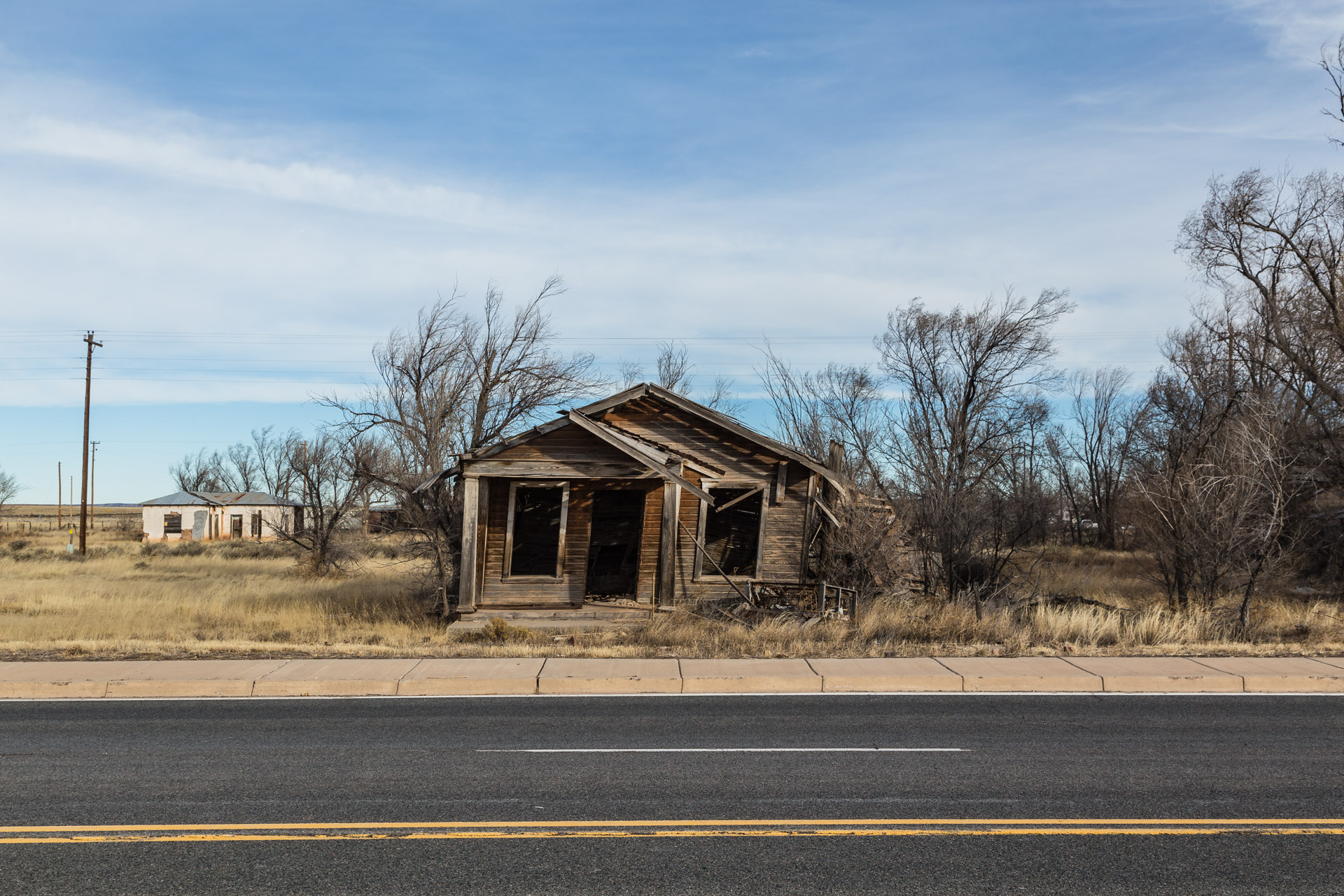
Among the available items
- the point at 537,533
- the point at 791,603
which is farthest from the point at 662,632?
the point at 537,533

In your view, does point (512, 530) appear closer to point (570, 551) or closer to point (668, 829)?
point (570, 551)

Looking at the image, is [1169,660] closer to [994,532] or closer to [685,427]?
[994,532]

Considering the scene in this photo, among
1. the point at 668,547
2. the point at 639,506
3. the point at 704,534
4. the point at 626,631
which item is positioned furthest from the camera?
the point at 639,506

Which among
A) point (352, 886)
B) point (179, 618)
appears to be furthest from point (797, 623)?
point (179, 618)

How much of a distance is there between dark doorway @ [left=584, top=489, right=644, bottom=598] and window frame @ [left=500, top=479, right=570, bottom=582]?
3.34 meters

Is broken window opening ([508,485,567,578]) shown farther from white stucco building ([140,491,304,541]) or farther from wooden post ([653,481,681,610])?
white stucco building ([140,491,304,541])

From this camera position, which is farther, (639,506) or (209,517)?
(209,517)

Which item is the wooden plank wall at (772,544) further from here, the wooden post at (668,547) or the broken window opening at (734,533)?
the wooden post at (668,547)

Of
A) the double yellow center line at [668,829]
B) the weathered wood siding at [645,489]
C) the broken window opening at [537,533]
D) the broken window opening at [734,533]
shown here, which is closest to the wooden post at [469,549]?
the weathered wood siding at [645,489]

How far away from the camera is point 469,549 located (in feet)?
53.1

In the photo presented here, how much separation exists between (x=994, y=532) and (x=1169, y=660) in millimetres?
7564

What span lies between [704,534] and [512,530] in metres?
3.72

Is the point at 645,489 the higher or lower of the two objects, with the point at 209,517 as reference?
higher

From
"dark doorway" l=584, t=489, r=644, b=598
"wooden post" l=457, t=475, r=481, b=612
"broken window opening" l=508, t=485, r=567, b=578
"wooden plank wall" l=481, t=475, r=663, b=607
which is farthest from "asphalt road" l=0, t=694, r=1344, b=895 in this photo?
"dark doorway" l=584, t=489, r=644, b=598
